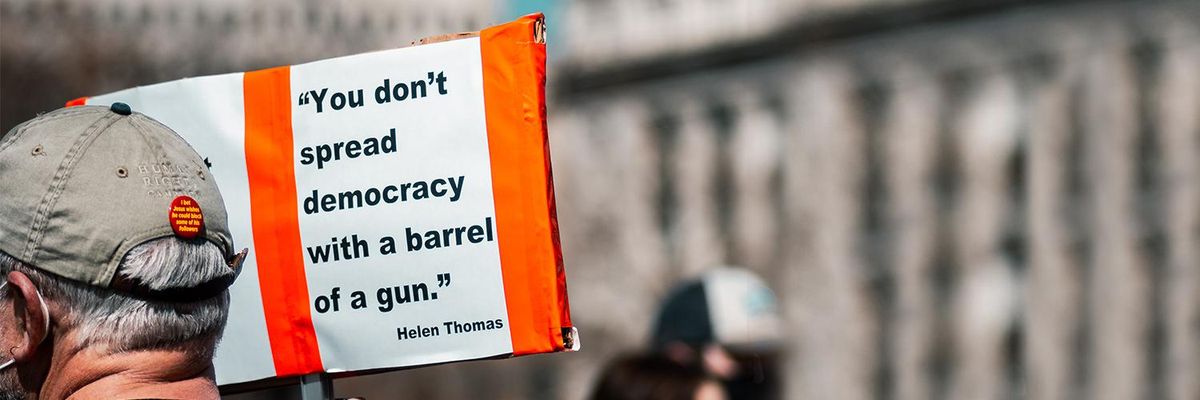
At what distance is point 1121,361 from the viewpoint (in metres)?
15.7

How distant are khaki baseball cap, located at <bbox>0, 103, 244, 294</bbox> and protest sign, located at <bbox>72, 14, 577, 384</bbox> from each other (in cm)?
30

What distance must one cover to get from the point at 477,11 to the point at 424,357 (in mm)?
18238

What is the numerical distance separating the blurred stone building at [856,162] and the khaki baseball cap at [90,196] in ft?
39.0

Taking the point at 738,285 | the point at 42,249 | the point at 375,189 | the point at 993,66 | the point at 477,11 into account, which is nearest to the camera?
the point at 42,249

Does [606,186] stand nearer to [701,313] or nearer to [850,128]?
[850,128]

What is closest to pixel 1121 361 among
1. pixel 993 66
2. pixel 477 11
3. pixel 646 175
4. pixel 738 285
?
pixel 993 66

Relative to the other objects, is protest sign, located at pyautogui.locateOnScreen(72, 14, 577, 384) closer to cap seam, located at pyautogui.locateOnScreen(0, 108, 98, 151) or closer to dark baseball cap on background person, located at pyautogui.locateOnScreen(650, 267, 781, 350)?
cap seam, located at pyautogui.locateOnScreen(0, 108, 98, 151)

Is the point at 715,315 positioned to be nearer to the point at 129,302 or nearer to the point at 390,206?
the point at 390,206

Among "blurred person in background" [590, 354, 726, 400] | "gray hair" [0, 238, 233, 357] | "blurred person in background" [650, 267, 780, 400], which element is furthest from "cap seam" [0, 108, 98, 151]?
"blurred person in background" [650, 267, 780, 400]

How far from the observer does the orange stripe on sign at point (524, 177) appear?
89.7 inches

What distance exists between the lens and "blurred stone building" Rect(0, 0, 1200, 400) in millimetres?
15500

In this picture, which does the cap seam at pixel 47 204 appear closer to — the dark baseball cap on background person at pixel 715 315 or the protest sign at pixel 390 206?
the protest sign at pixel 390 206

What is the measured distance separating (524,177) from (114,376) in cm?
58

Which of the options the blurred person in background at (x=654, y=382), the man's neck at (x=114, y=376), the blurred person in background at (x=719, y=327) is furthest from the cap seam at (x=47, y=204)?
the blurred person in background at (x=719, y=327)
